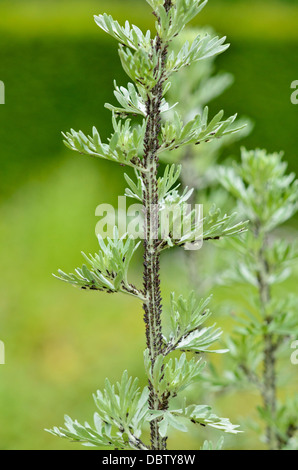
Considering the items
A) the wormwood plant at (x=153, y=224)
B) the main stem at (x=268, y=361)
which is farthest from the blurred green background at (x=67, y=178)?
the wormwood plant at (x=153, y=224)

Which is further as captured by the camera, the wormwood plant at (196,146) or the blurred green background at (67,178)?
the blurred green background at (67,178)

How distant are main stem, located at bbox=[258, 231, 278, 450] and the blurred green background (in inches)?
19.1

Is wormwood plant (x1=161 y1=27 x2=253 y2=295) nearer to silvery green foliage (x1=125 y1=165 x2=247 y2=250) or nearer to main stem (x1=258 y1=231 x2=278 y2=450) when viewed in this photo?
main stem (x1=258 y1=231 x2=278 y2=450)

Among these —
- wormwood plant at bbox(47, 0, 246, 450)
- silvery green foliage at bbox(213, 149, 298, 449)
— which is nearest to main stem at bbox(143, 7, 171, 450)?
wormwood plant at bbox(47, 0, 246, 450)

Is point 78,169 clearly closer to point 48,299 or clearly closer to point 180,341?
point 48,299

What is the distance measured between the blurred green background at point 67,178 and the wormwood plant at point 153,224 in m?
1.22

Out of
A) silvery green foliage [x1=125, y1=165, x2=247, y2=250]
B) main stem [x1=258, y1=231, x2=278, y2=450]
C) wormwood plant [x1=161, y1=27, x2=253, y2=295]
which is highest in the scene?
wormwood plant [x1=161, y1=27, x2=253, y2=295]

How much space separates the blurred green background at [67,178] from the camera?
136 inches

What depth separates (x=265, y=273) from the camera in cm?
145

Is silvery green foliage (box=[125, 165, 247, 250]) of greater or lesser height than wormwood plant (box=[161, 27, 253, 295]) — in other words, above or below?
below

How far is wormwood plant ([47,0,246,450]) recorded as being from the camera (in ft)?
2.31

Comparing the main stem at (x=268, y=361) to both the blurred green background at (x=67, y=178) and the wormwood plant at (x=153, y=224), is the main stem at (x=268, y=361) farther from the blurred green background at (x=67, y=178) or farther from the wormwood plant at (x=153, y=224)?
the wormwood plant at (x=153, y=224)

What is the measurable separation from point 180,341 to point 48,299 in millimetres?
3673

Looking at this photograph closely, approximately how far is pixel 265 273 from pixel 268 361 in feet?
0.68
